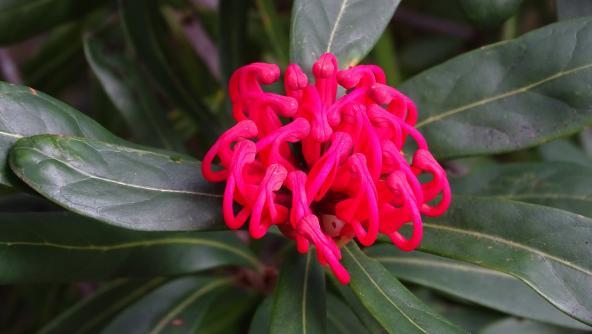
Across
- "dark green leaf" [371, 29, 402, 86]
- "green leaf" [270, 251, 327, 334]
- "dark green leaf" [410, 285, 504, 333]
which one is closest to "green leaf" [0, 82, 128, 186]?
"green leaf" [270, 251, 327, 334]

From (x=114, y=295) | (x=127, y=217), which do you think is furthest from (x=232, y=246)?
(x=127, y=217)

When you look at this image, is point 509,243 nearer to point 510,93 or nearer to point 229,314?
point 510,93

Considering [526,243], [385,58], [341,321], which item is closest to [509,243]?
[526,243]

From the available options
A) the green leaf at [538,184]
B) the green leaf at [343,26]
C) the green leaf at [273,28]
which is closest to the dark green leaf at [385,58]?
the green leaf at [273,28]

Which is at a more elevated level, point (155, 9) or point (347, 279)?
point (155, 9)

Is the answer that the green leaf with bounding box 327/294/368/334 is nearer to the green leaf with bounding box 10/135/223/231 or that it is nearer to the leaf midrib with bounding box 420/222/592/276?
the leaf midrib with bounding box 420/222/592/276

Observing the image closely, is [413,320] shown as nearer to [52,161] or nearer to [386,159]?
[386,159]

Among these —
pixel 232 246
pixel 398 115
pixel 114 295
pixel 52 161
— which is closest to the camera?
pixel 52 161

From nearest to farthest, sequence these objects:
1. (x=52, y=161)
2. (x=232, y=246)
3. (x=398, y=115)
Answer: (x=52, y=161), (x=398, y=115), (x=232, y=246)
